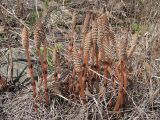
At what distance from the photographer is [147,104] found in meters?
1.79

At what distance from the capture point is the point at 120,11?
262 centimetres

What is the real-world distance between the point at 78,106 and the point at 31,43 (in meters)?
0.73

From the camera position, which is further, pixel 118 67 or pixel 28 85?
pixel 28 85

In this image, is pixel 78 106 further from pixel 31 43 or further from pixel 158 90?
pixel 31 43

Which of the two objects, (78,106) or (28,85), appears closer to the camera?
(78,106)

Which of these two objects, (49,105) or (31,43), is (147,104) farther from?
(31,43)

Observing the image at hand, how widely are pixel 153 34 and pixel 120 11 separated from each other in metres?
0.59

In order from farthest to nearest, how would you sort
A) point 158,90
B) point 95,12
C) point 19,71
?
point 95,12 < point 19,71 < point 158,90

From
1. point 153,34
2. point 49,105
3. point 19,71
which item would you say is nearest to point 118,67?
point 49,105

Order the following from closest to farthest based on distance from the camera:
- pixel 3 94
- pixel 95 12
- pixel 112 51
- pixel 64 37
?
pixel 112 51
pixel 3 94
pixel 95 12
pixel 64 37

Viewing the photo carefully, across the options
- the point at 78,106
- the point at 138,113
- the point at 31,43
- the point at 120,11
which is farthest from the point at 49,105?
the point at 120,11

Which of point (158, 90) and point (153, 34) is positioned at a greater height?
point (153, 34)

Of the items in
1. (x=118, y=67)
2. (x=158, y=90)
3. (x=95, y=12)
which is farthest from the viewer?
(x=95, y=12)

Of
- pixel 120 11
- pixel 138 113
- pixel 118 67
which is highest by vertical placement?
pixel 120 11
